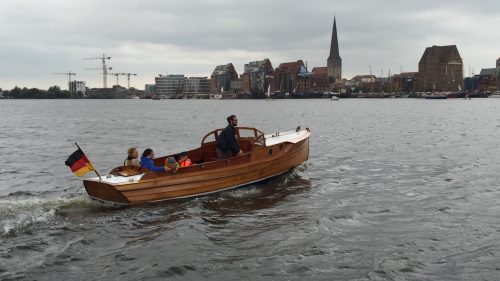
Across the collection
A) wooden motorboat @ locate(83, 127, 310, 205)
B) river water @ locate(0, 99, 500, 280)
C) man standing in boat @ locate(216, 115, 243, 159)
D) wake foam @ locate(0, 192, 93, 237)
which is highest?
man standing in boat @ locate(216, 115, 243, 159)

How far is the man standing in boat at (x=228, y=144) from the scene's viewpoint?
55.5ft

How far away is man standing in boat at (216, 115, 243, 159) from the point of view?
16906mm

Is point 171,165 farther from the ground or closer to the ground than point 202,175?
farther from the ground

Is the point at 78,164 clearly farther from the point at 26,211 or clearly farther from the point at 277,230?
the point at 277,230

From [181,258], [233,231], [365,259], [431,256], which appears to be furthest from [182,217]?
[431,256]

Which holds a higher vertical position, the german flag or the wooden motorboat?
the german flag

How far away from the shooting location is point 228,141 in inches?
668

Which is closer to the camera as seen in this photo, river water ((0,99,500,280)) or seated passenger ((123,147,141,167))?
river water ((0,99,500,280))

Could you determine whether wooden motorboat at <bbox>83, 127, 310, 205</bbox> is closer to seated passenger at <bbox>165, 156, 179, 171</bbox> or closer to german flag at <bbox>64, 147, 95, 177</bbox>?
seated passenger at <bbox>165, 156, 179, 171</bbox>

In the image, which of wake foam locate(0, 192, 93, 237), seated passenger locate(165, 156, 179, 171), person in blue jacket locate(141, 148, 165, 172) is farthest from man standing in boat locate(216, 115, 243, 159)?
wake foam locate(0, 192, 93, 237)

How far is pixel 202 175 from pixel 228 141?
6.31ft

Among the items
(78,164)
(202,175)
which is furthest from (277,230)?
(78,164)

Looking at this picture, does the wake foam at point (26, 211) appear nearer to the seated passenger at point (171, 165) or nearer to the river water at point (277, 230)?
the river water at point (277, 230)

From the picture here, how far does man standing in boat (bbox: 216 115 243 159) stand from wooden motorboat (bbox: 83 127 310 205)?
37 centimetres
